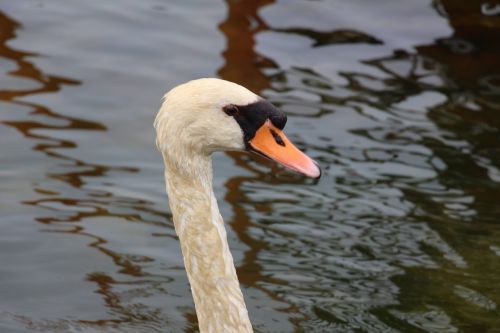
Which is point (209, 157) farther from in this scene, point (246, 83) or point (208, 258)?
point (246, 83)

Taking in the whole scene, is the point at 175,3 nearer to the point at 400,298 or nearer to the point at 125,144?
the point at 125,144

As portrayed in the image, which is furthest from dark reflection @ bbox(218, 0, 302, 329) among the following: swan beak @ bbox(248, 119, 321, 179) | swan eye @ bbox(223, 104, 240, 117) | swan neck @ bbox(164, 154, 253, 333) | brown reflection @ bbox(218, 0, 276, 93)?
swan eye @ bbox(223, 104, 240, 117)

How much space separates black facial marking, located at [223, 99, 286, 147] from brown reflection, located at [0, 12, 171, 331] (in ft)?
6.24

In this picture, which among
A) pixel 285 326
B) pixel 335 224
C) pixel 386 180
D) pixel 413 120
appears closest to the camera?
pixel 285 326

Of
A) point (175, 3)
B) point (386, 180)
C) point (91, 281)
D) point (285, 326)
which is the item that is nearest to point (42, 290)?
point (91, 281)

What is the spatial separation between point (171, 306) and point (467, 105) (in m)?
3.89

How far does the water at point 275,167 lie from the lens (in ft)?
22.0

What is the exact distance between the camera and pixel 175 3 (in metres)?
11.3

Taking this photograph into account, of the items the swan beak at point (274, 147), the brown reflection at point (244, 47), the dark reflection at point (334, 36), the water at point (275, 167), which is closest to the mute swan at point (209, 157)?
the swan beak at point (274, 147)

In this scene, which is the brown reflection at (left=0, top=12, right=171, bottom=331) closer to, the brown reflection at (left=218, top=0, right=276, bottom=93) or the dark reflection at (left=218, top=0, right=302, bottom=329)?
the dark reflection at (left=218, top=0, right=302, bottom=329)

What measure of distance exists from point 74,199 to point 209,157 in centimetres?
294

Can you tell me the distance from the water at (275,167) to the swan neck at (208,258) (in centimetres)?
140

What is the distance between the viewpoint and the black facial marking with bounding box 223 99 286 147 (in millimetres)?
4812

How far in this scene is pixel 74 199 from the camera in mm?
7723
